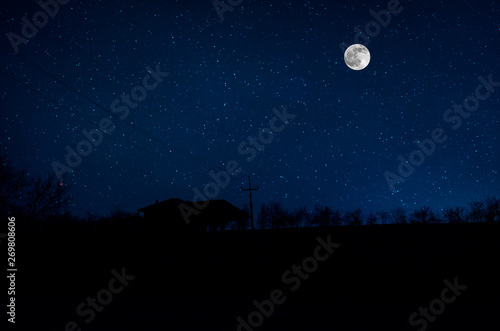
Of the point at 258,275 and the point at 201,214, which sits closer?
the point at 258,275

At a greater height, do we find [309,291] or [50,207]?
[50,207]

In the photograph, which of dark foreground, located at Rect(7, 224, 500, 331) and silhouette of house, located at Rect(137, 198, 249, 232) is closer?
dark foreground, located at Rect(7, 224, 500, 331)

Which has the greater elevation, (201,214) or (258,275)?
(201,214)

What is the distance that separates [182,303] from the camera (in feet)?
26.3

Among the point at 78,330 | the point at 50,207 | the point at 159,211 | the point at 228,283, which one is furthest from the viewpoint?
the point at 159,211

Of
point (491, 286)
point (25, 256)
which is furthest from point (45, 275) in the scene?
point (491, 286)

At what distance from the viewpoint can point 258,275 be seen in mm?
10328

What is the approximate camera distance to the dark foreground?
6.71 m

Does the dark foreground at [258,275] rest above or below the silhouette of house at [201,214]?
below

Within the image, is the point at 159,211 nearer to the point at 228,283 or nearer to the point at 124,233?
the point at 124,233

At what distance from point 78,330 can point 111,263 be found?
597cm

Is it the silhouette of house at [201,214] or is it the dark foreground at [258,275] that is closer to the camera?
the dark foreground at [258,275]

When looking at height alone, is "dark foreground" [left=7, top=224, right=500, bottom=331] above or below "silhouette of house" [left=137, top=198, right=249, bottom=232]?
below

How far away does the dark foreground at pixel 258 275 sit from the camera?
6707 millimetres
